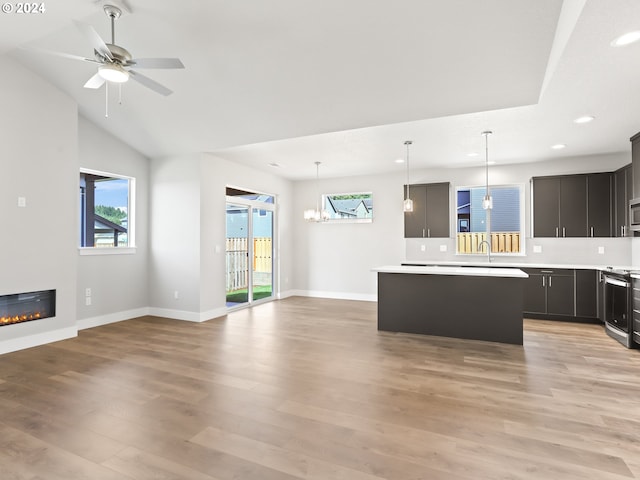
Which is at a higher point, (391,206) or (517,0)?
(517,0)

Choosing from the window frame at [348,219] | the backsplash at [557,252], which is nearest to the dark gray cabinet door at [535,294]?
the backsplash at [557,252]

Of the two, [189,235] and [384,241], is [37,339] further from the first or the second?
[384,241]

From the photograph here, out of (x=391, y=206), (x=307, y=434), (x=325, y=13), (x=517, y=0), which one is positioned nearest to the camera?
(x=307, y=434)

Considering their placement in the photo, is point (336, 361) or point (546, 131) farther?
point (546, 131)

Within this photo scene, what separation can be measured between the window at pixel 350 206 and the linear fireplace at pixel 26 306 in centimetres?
538

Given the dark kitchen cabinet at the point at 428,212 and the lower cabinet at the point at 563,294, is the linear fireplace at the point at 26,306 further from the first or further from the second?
the lower cabinet at the point at 563,294

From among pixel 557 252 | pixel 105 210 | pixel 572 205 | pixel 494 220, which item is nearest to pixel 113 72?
pixel 105 210

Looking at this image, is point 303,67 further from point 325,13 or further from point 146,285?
point 146,285

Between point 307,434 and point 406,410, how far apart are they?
813mm

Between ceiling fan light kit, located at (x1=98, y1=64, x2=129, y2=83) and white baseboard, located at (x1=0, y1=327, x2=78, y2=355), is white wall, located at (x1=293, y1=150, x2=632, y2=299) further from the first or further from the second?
ceiling fan light kit, located at (x1=98, y1=64, x2=129, y2=83)

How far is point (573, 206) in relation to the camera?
5.95 metres

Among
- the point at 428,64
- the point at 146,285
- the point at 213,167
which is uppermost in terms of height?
the point at 428,64

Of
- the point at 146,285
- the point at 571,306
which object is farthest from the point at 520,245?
the point at 146,285

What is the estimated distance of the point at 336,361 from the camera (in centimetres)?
374
